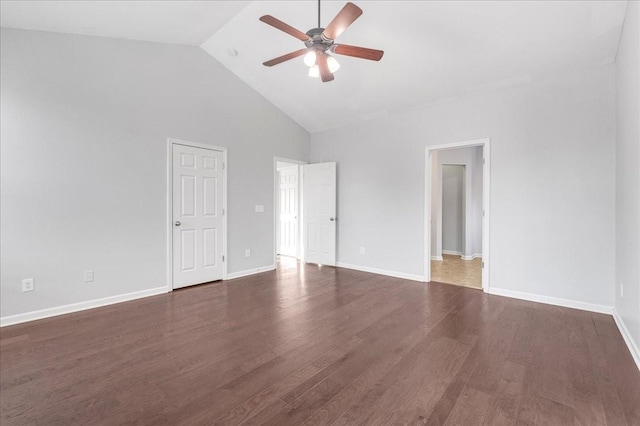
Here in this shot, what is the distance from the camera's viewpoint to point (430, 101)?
4527 mm

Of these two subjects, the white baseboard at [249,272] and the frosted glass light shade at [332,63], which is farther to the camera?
the white baseboard at [249,272]

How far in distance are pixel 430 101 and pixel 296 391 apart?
4.28m

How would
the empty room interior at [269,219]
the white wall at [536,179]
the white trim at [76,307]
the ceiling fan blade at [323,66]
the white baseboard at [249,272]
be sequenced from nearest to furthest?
the empty room interior at [269,219]
the ceiling fan blade at [323,66]
the white trim at [76,307]
the white wall at [536,179]
the white baseboard at [249,272]

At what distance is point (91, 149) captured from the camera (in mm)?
3535

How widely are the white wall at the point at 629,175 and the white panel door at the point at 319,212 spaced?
154 inches

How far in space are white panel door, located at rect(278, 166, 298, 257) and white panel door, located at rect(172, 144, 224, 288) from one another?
2121 millimetres

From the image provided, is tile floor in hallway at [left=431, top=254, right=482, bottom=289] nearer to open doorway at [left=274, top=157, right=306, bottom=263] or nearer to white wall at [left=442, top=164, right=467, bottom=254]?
white wall at [left=442, top=164, right=467, bottom=254]

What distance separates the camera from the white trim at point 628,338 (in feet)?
7.50

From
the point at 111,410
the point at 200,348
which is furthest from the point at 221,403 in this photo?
the point at 200,348

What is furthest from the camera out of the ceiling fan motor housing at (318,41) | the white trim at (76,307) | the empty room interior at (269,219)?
the white trim at (76,307)

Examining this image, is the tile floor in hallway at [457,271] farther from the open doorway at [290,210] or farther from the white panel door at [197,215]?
→ the white panel door at [197,215]

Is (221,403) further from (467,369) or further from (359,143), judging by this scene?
(359,143)

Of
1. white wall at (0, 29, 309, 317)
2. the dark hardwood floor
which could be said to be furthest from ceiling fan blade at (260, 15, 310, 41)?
the dark hardwood floor

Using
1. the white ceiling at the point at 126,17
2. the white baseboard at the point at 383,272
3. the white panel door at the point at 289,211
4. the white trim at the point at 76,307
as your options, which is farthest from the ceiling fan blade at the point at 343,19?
the white panel door at the point at 289,211
